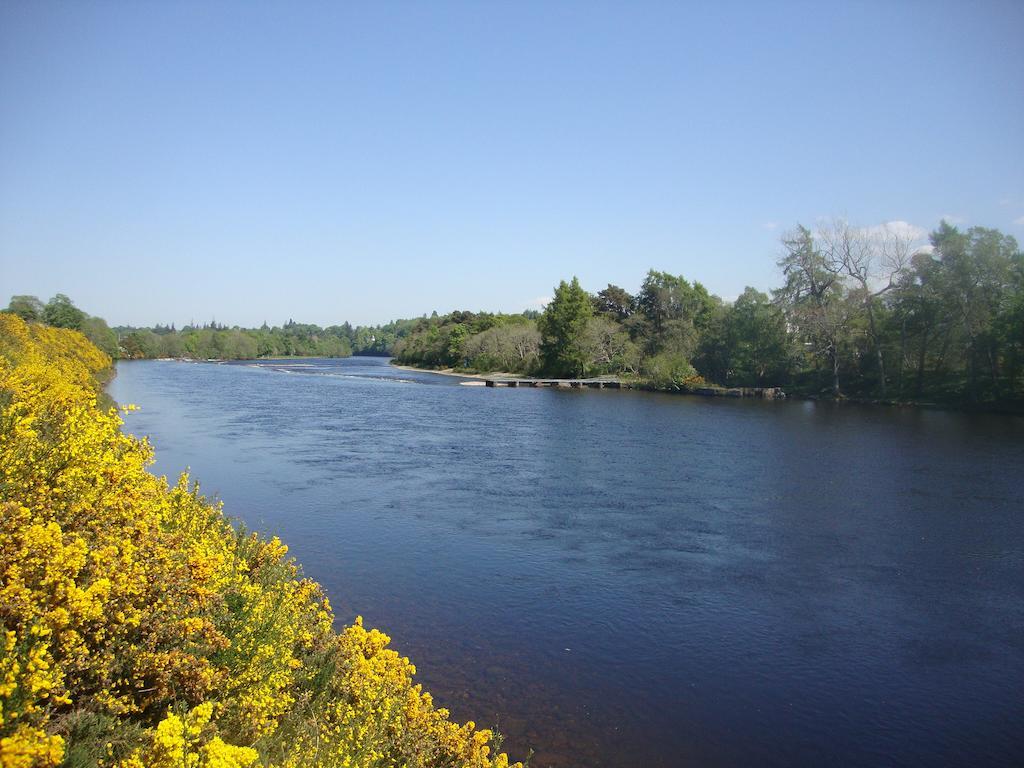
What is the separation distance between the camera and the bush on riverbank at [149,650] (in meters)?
3.96

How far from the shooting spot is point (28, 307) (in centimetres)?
8075

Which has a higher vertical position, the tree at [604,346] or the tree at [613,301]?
the tree at [613,301]

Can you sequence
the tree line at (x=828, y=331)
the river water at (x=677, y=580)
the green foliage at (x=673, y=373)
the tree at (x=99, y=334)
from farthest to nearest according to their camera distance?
the tree at (x=99, y=334) → the green foliage at (x=673, y=373) → the tree line at (x=828, y=331) → the river water at (x=677, y=580)

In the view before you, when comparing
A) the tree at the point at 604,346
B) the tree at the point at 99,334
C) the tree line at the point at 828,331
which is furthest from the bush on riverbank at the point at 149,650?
the tree at the point at 99,334

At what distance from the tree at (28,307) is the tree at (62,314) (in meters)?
1.13

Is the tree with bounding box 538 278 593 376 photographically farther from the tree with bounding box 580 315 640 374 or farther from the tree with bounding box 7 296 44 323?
the tree with bounding box 7 296 44 323

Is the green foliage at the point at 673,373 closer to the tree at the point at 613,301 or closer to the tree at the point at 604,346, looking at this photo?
the tree at the point at 604,346

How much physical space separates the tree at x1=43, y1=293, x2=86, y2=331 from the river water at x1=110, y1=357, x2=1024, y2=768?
69.7 metres

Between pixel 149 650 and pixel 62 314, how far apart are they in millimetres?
100157

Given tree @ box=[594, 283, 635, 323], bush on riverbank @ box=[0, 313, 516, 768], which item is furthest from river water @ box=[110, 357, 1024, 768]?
tree @ box=[594, 283, 635, 323]

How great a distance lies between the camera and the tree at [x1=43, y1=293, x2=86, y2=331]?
3376 inches

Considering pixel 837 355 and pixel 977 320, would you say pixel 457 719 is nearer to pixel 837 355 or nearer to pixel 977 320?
pixel 977 320

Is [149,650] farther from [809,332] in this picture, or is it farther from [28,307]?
[28,307]

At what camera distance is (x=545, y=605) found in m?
12.4
